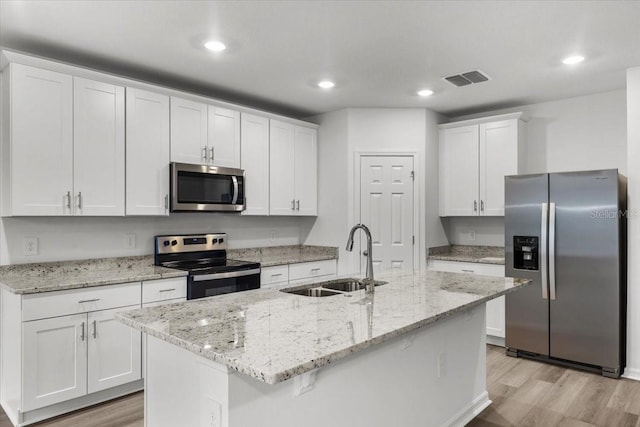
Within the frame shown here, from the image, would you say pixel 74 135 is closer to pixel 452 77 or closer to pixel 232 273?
pixel 232 273

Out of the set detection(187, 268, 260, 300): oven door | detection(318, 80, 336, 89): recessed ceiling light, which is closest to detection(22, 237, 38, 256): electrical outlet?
detection(187, 268, 260, 300): oven door

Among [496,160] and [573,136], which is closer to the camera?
[573,136]

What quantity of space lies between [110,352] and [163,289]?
21.2 inches

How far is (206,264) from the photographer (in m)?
3.77

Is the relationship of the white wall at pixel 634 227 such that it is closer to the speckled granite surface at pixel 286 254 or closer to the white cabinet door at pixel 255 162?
the speckled granite surface at pixel 286 254

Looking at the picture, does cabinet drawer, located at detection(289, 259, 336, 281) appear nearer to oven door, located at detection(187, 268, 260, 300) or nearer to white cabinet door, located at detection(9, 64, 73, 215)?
oven door, located at detection(187, 268, 260, 300)

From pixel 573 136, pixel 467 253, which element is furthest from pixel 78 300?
pixel 573 136

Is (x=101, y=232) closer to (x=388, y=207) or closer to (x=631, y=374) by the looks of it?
(x=388, y=207)

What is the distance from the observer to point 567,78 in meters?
3.66

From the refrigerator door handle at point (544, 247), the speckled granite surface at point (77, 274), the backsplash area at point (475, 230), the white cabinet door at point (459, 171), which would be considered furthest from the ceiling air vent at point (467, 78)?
the speckled granite surface at point (77, 274)

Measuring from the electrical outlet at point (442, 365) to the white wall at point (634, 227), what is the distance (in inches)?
80.6

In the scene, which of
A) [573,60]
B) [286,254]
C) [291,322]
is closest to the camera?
[291,322]

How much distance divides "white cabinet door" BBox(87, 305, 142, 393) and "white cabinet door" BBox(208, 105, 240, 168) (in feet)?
5.11

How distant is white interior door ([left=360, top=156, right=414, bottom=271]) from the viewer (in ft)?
15.2
